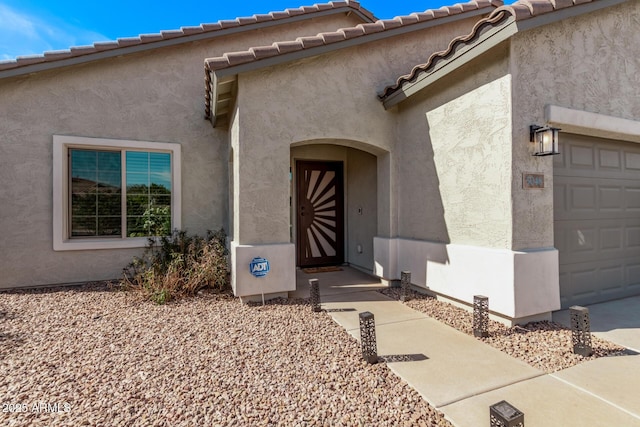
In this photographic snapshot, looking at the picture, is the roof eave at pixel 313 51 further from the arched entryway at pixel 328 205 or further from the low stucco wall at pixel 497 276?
the low stucco wall at pixel 497 276

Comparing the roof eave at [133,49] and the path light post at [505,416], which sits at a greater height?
the roof eave at [133,49]

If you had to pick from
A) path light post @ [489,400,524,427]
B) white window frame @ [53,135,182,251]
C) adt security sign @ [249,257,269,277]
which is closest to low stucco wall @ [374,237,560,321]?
path light post @ [489,400,524,427]

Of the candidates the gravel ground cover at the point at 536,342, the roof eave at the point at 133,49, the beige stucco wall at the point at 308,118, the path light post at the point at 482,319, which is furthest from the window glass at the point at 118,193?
the path light post at the point at 482,319

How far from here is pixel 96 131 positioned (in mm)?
7020

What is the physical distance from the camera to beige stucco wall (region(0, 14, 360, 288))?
6.51m

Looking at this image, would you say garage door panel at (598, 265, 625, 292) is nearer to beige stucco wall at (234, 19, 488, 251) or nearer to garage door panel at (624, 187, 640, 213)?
garage door panel at (624, 187, 640, 213)

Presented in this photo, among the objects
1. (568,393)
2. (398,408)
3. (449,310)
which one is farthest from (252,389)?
(449,310)

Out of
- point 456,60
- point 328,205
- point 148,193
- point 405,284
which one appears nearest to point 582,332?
point 405,284

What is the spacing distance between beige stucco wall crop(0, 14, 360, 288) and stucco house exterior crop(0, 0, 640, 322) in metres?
0.03

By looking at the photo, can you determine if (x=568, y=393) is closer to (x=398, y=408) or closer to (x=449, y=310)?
(x=398, y=408)

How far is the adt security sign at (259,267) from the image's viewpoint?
17.7 ft

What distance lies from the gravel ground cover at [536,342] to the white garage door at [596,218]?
4.18 ft

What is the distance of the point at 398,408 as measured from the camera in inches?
105

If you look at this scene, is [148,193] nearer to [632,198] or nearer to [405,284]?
[405,284]
